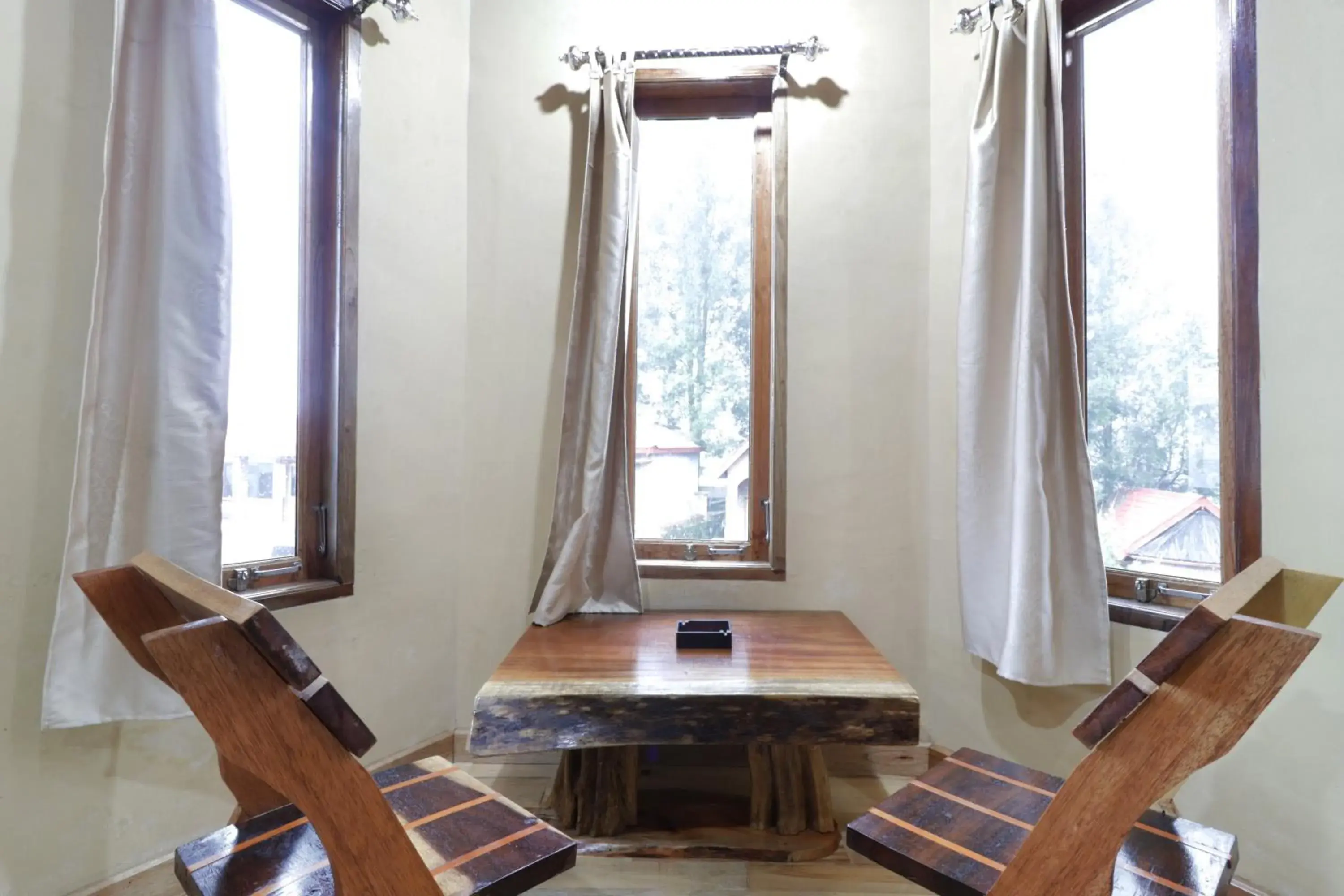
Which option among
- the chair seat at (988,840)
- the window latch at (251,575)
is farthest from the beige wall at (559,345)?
the chair seat at (988,840)

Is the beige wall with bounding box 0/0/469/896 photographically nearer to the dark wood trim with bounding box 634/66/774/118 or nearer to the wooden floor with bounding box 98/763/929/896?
the wooden floor with bounding box 98/763/929/896

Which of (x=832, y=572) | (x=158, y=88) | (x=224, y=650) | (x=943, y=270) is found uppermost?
(x=158, y=88)

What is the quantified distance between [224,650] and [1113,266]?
2.08m

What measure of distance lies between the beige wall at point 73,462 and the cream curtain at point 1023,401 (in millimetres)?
1641

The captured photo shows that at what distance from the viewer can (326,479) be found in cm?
184

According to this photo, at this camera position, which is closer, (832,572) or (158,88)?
(158,88)

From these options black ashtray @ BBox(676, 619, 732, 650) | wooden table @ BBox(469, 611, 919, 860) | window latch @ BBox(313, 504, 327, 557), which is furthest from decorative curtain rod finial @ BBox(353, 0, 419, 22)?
black ashtray @ BBox(676, 619, 732, 650)

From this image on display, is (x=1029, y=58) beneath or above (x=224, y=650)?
above

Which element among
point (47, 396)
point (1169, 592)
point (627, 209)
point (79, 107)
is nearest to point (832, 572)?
point (1169, 592)

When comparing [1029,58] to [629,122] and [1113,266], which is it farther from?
[629,122]

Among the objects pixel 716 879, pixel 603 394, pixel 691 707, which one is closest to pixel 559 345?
pixel 603 394

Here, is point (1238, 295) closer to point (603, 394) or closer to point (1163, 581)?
point (1163, 581)

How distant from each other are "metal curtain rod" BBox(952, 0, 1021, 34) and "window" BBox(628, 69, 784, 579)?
568mm

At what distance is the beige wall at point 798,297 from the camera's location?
2.10m
